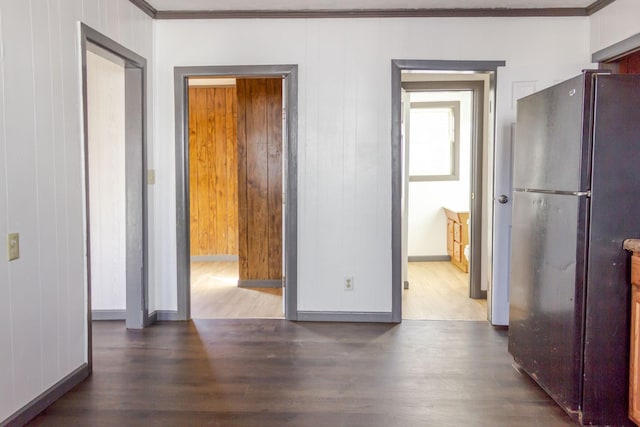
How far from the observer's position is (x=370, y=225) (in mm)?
4117

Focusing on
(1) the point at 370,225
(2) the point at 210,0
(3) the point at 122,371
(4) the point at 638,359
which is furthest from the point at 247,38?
(4) the point at 638,359

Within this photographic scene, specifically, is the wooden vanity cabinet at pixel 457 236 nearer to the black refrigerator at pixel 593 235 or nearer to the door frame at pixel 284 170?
the door frame at pixel 284 170

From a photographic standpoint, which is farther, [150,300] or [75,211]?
[150,300]

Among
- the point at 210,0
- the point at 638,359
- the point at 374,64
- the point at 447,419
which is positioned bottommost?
the point at 447,419

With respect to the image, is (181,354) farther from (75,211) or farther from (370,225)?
(370,225)

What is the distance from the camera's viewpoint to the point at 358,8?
396cm

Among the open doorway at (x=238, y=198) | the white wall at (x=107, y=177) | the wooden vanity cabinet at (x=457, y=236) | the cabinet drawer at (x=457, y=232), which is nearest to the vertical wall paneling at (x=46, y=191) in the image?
the white wall at (x=107, y=177)

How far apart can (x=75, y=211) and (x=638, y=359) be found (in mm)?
2903

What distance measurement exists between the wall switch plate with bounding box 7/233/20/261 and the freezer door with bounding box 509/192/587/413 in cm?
257

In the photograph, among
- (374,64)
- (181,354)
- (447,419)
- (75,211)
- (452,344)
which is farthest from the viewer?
(374,64)

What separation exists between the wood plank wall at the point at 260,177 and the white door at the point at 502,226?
91.8 inches

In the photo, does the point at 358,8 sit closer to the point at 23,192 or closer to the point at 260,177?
the point at 260,177

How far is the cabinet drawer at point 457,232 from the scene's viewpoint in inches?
251

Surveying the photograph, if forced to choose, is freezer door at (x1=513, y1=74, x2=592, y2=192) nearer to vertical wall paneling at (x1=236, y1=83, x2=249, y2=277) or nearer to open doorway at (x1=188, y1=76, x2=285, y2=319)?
open doorway at (x1=188, y1=76, x2=285, y2=319)
